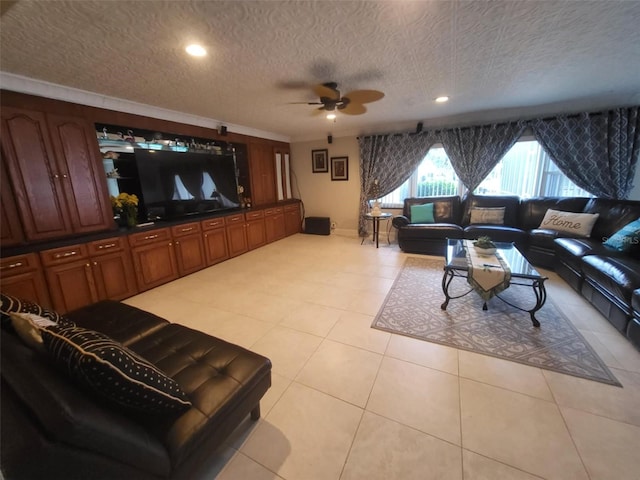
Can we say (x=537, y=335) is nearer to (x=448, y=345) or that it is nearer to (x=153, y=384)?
(x=448, y=345)

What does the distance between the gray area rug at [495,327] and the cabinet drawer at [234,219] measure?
2843 mm

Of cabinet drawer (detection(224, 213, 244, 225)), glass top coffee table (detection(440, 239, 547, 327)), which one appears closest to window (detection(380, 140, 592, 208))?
glass top coffee table (detection(440, 239, 547, 327))

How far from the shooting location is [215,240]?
4105 millimetres

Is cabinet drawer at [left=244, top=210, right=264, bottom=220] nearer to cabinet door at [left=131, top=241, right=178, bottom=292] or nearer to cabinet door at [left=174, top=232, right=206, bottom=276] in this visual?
cabinet door at [left=174, top=232, right=206, bottom=276]

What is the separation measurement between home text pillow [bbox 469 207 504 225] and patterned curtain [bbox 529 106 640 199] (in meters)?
1.07

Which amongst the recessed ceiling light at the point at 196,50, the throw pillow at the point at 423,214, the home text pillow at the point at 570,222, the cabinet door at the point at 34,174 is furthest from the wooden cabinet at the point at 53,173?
the home text pillow at the point at 570,222

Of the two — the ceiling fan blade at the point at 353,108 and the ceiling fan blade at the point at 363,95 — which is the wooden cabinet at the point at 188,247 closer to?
the ceiling fan blade at the point at 353,108

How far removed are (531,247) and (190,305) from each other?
15.0 ft

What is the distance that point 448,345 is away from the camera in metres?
2.08

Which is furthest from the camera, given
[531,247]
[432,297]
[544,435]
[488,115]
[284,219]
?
[284,219]

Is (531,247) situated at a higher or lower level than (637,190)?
lower

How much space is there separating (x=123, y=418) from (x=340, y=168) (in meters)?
5.44

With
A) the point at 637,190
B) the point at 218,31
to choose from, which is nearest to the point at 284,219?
the point at 218,31

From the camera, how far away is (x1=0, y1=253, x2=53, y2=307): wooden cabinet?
2189mm
